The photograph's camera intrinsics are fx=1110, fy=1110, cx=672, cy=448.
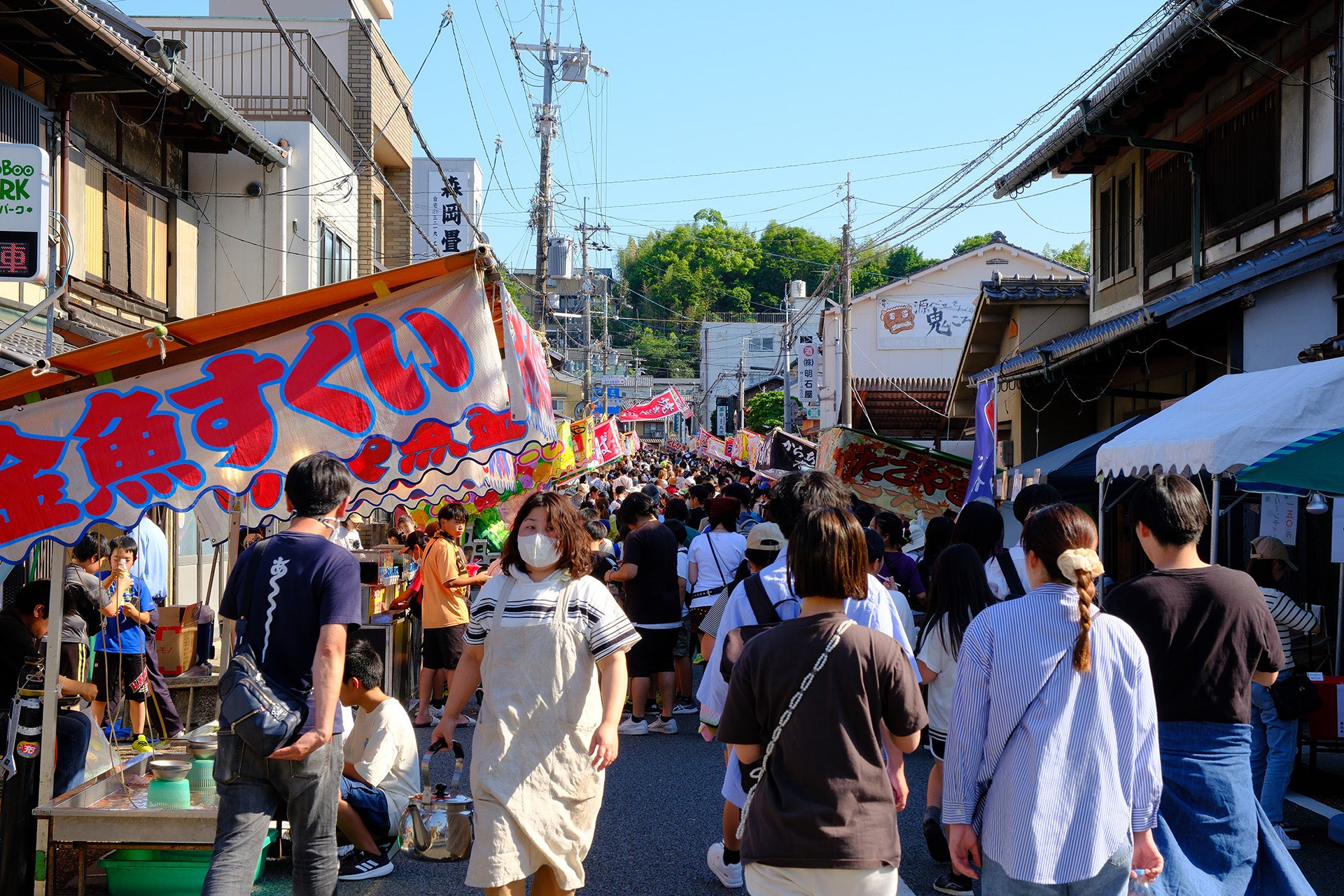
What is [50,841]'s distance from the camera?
17.7 feet

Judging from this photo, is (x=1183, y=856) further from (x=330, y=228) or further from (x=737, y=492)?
(x=330, y=228)

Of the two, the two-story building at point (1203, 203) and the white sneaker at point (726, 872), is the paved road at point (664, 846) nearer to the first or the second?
the white sneaker at point (726, 872)

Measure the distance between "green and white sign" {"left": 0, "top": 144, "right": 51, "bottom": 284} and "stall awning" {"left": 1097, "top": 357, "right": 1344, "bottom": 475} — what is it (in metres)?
6.94

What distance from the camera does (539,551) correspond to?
14.7 ft

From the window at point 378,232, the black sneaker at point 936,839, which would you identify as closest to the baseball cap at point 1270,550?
the black sneaker at point 936,839

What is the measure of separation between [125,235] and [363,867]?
10.4 m

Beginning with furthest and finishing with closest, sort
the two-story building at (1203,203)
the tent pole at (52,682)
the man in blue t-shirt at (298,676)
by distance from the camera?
the two-story building at (1203,203) < the tent pole at (52,682) < the man in blue t-shirt at (298,676)

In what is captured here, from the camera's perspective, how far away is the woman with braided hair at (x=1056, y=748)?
3.21m

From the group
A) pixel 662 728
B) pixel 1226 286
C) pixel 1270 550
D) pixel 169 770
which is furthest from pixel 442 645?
pixel 1226 286

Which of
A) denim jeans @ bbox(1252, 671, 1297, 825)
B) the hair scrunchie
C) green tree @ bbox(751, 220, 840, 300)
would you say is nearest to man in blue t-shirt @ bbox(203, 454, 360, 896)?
the hair scrunchie

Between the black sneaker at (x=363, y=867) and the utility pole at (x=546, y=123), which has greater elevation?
the utility pole at (x=546, y=123)

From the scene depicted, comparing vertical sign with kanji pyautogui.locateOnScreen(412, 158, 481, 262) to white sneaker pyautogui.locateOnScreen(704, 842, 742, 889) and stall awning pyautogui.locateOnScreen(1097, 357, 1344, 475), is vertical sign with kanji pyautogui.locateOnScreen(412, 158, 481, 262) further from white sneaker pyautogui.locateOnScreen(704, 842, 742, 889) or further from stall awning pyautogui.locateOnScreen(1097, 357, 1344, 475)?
white sneaker pyautogui.locateOnScreen(704, 842, 742, 889)

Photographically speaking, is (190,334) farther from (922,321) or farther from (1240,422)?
(922,321)

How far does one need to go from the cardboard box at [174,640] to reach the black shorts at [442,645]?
2361mm
